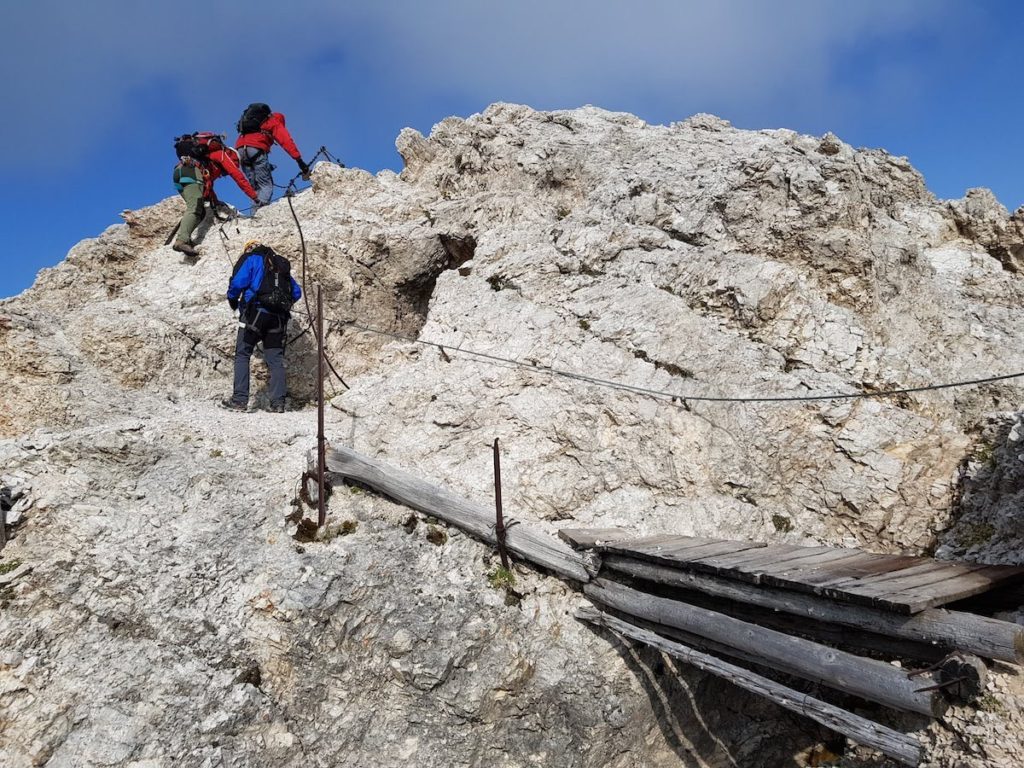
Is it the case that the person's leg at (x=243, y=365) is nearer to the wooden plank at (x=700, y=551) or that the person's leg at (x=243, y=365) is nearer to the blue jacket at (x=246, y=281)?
the blue jacket at (x=246, y=281)

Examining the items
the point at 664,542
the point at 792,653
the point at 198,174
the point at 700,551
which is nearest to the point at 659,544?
the point at 664,542

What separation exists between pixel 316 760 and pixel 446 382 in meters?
6.07

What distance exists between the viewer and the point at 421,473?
10211mm

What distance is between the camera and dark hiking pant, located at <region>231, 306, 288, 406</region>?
12.2 m

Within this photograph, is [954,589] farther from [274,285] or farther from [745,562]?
[274,285]

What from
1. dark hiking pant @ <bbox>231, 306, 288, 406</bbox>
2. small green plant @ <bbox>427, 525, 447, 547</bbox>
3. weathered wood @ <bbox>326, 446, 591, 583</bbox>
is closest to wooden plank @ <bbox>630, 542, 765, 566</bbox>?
weathered wood @ <bbox>326, 446, 591, 583</bbox>

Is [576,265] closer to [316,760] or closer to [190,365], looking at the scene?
[190,365]

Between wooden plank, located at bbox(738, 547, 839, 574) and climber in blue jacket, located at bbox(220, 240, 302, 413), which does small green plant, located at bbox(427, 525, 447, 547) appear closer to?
wooden plank, located at bbox(738, 547, 839, 574)

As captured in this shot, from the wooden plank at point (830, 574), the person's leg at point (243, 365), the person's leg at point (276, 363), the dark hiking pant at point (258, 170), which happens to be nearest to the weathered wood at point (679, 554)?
the wooden plank at point (830, 574)

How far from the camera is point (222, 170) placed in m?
17.1

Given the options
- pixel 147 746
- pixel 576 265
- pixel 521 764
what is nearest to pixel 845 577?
pixel 521 764

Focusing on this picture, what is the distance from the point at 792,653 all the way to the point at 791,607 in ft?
1.55

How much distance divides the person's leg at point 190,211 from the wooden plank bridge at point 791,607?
31.1ft

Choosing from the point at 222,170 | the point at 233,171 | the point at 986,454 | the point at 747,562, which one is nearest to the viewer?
the point at 747,562
